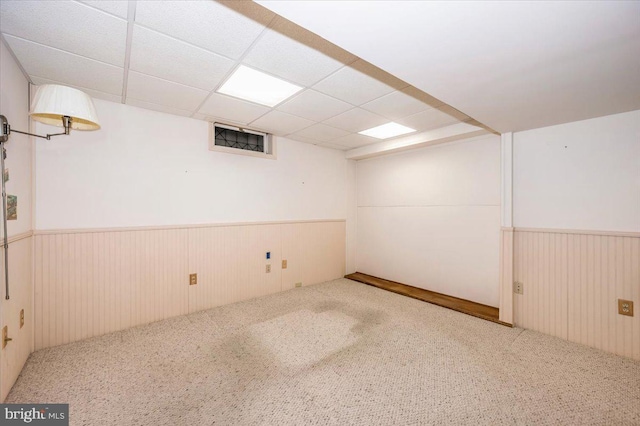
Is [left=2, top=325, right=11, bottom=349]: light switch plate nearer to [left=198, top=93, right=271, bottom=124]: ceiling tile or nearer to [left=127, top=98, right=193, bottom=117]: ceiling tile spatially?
[left=127, top=98, right=193, bottom=117]: ceiling tile

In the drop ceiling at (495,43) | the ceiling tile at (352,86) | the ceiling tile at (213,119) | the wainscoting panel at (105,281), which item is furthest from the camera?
the ceiling tile at (213,119)

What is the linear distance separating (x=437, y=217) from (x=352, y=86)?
2.67 m

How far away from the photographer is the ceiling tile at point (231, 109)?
9.41 feet

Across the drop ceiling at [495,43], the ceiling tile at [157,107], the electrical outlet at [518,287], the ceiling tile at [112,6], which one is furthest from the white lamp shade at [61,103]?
the electrical outlet at [518,287]

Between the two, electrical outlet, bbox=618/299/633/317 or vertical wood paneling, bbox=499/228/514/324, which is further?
vertical wood paneling, bbox=499/228/514/324

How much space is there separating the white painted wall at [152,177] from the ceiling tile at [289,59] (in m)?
1.80

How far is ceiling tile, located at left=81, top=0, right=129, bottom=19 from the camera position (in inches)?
59.7

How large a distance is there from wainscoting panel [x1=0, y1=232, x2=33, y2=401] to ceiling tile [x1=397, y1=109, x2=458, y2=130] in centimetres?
397

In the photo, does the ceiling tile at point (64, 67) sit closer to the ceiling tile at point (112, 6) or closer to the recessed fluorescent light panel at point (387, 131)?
the ceiling tile at point (112, 6)

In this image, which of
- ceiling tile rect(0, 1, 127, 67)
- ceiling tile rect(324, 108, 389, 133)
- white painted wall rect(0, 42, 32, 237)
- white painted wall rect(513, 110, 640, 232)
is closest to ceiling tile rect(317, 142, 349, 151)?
ceiling tile rect(324, 108, 389, 133)

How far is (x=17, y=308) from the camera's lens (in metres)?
2.14

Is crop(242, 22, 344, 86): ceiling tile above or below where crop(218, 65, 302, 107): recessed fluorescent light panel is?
below

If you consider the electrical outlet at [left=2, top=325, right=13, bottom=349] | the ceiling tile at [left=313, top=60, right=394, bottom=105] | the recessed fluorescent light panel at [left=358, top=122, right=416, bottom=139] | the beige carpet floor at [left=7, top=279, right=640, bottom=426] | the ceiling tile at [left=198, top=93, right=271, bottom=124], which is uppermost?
the ceiling tile at [left=198, top=93, right=271, bottom=124]

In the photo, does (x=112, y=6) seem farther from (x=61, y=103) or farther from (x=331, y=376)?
(x=331, y=376)
